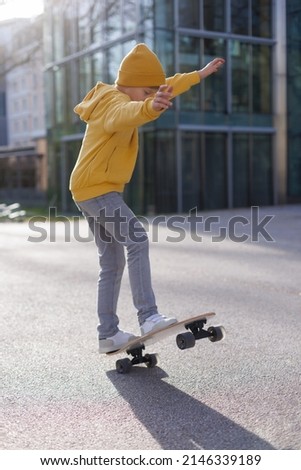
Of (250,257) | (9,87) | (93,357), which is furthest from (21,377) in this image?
(9,87)

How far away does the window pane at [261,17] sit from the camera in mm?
22663

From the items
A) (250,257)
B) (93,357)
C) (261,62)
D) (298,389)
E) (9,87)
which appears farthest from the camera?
(9,87)

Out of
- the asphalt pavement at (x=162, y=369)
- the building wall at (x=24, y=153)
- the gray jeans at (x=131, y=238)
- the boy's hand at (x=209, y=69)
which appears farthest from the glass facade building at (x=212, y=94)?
the gray jeans at (x=131, y=238)

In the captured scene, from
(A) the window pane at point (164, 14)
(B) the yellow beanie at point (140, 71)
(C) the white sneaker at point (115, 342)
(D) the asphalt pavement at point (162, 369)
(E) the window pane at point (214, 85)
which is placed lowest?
(D) the asphalt pavement at point (162, 369)

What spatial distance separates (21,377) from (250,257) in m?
6.46

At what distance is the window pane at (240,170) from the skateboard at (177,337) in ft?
63.8

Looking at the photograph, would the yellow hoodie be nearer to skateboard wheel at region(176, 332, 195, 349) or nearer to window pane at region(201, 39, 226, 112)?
skateboard wheel at region(176, 332, 195, 349)

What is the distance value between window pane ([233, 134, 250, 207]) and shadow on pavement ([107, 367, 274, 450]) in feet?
64.3

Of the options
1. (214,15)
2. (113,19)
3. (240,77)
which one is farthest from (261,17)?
(113,19)

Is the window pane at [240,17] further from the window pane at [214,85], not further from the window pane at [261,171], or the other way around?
the window pane at [261,171]

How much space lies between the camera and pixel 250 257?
10.0m

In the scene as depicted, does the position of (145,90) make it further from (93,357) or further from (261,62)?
(261,62)

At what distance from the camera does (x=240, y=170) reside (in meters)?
23.3

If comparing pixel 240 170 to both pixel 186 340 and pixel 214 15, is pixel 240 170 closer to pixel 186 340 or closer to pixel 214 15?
pixel 214 15
